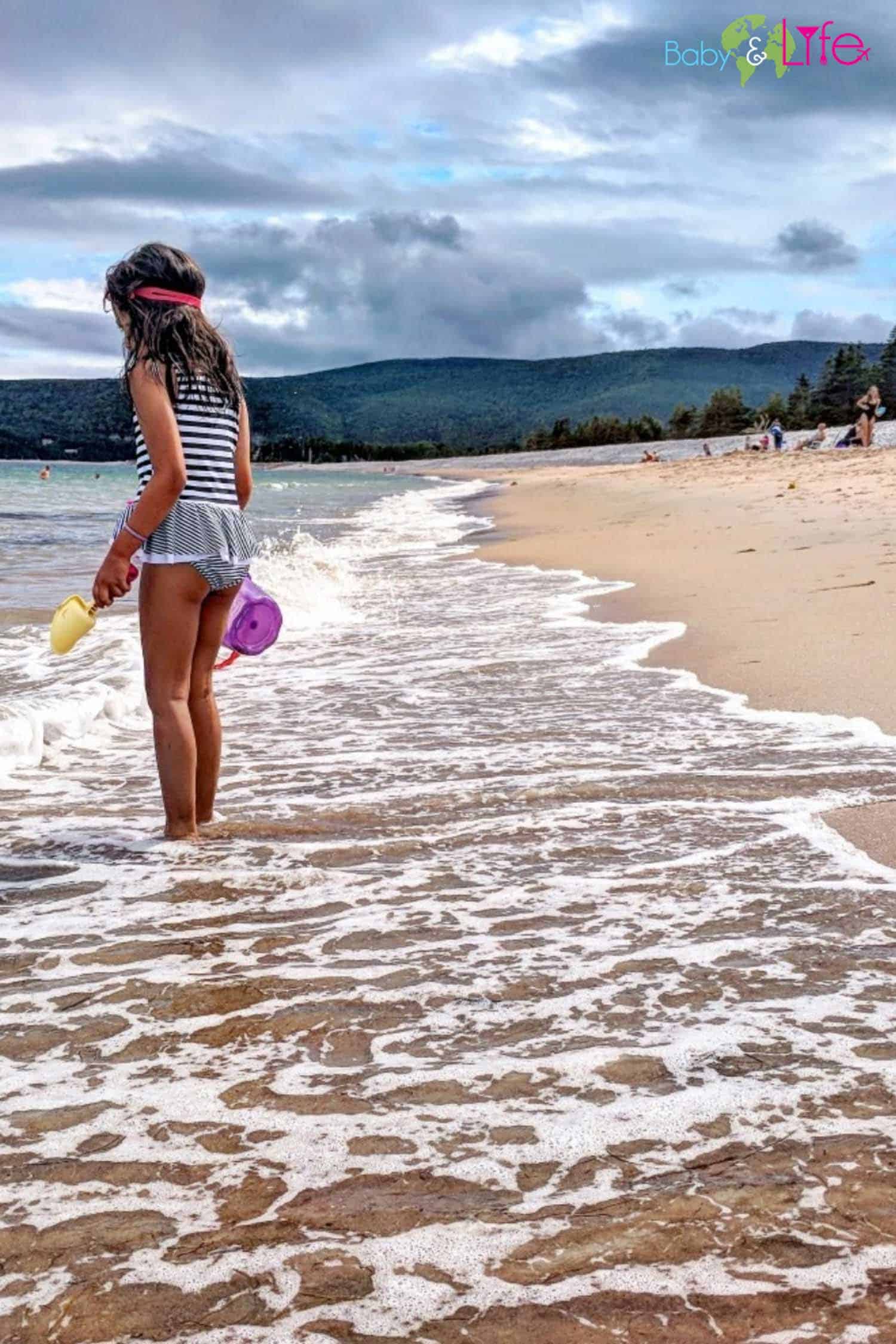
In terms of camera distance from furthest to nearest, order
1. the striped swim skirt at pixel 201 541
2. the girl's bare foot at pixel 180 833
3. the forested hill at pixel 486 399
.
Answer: the forested hill at pixel 486 399
the girl's bare foot at pixel 180 833
the striped swim skirt at pixel 201 541

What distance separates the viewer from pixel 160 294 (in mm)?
3746

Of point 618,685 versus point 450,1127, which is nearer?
point 450,1127

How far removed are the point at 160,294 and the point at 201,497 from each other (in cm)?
62

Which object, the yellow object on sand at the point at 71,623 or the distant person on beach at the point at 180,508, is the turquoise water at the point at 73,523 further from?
the distant person on beach at the point at 180,508

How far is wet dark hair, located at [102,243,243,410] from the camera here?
3719 mm

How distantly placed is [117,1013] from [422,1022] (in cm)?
67

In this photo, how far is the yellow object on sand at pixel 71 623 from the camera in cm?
409

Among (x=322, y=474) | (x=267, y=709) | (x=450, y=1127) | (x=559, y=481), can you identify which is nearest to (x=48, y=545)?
(x=267, y=709)

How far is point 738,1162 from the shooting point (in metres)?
2.02

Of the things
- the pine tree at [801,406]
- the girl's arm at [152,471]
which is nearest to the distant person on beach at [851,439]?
the girl's arm at [152,471]

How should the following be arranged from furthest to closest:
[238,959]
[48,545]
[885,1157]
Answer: [48,545], [238,959], [885,1157]

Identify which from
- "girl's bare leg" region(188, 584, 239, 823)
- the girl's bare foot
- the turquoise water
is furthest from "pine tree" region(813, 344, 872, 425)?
the girl's bare foot

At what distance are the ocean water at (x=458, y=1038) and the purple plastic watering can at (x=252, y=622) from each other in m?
0.56

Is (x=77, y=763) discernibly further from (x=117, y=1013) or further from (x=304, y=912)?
(x=117, y=1013)
